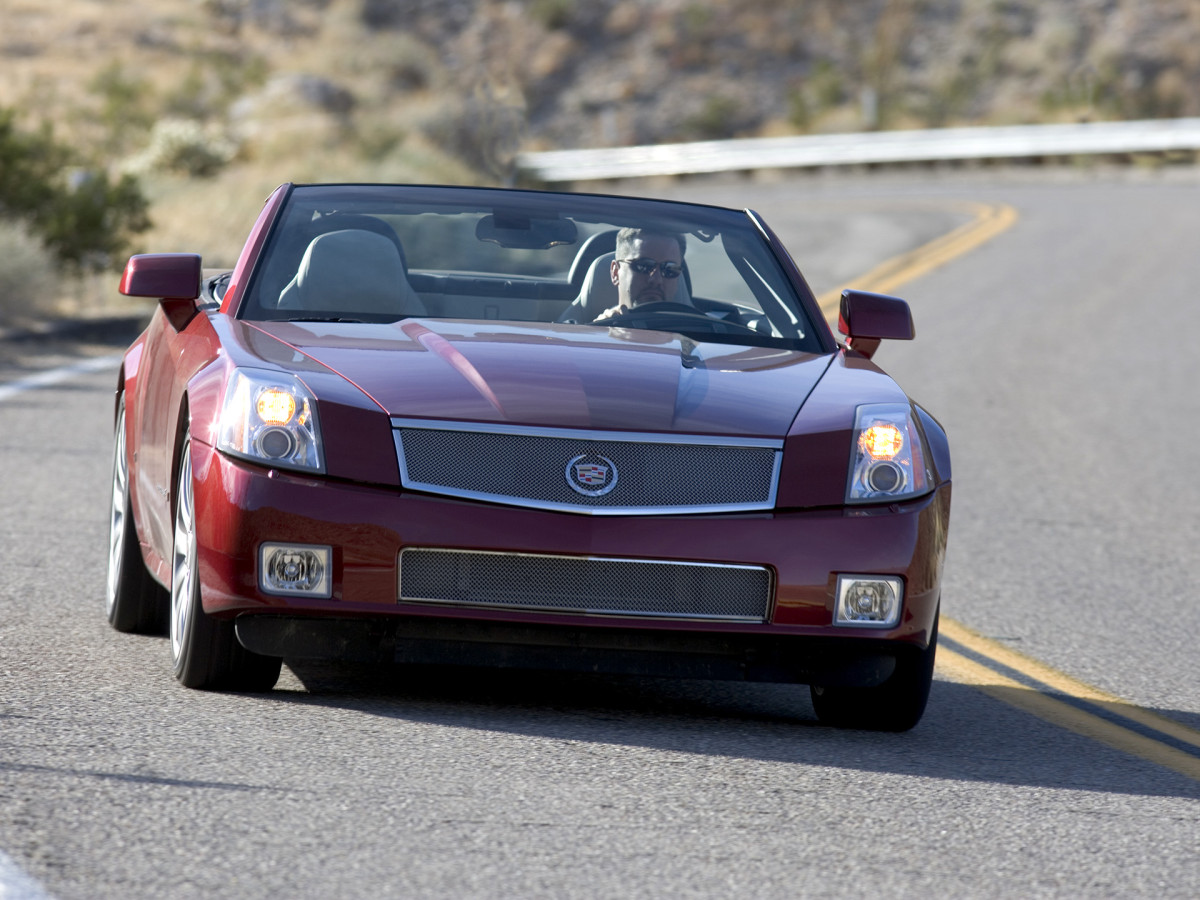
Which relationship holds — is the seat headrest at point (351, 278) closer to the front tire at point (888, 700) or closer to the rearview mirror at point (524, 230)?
the rearview mirror at point (524, 230)

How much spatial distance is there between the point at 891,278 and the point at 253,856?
19.9 meters

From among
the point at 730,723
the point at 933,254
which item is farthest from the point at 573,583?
the point at 933,254

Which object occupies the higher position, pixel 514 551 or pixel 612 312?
pixel 612 312

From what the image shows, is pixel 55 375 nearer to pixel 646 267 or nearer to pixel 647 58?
pixel 646 267

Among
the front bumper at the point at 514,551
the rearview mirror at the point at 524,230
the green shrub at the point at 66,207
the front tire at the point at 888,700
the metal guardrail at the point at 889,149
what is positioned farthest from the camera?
the metal guardrail at the point at 889,149

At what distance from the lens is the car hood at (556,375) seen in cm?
496

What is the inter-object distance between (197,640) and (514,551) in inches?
35.8

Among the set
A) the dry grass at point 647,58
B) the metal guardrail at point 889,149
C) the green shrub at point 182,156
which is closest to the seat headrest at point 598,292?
the green shrub at point 182,156

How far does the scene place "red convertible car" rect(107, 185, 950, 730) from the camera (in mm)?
4852

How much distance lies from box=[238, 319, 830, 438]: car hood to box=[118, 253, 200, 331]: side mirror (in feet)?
1.34

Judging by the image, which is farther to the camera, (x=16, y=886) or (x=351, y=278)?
(x=351, y=278)

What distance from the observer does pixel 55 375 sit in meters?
13.7

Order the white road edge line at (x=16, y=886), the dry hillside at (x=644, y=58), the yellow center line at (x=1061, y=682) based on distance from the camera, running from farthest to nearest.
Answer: the dry hillside at (x=644, y=58) → the yellow center line at (x=1061, y=682) → the white road edge line at (x=16, y=886)

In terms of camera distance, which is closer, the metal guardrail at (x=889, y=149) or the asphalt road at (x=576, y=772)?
the asphalt road at (x=576, y=772)
